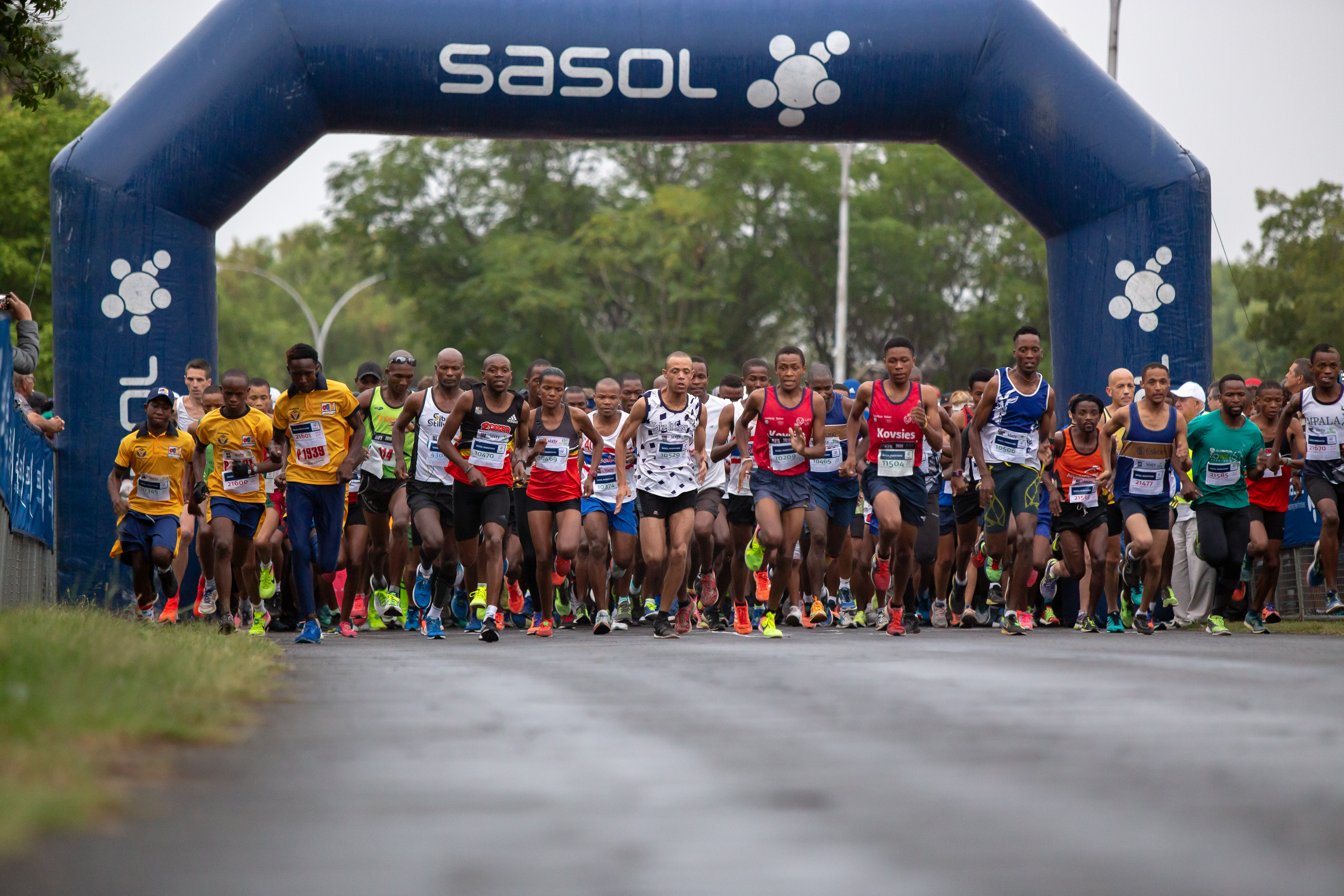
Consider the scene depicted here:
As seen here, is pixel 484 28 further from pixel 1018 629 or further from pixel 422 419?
pixel 1018 629

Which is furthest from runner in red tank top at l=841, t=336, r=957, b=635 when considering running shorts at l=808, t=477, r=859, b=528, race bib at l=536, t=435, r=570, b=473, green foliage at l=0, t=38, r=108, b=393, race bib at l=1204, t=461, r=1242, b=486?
green foliage at l=0, t=38, r=108, b=393

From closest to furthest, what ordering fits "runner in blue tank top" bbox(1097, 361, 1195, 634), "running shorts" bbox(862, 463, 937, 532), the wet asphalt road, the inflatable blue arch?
the wet asphalt road
"running shorts" bbox(862, 463, 937, 532)
"runner in blue tank top" bbox(1097, 361, 1195, 634)
the inflatable blue arch

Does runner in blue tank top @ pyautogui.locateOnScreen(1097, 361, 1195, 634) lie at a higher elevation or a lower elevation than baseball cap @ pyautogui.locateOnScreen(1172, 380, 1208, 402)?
lower

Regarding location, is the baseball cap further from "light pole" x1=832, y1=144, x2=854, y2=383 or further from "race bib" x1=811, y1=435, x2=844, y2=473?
"light pole" x1=832, y1=144, x2=854, y2=383

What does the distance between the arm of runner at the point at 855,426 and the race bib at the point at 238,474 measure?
14.1 feet

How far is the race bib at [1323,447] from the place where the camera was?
45.9 ft

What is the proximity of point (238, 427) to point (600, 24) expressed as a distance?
4.99 meters

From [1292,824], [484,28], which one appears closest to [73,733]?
[1292,824]

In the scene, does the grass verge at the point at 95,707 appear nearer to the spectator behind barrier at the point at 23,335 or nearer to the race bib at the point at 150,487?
the race bib at the point at 150,487

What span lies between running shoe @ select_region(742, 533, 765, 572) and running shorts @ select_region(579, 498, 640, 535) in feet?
3.06

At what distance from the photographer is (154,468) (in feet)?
44.0

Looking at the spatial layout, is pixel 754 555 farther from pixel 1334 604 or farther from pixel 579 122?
pixel 1334 604

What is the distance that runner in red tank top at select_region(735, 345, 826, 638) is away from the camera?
1277 cm

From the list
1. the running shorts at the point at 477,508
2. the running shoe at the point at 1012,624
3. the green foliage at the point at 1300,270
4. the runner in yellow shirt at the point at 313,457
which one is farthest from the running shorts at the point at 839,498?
the green foliage at the point at 1300,270
